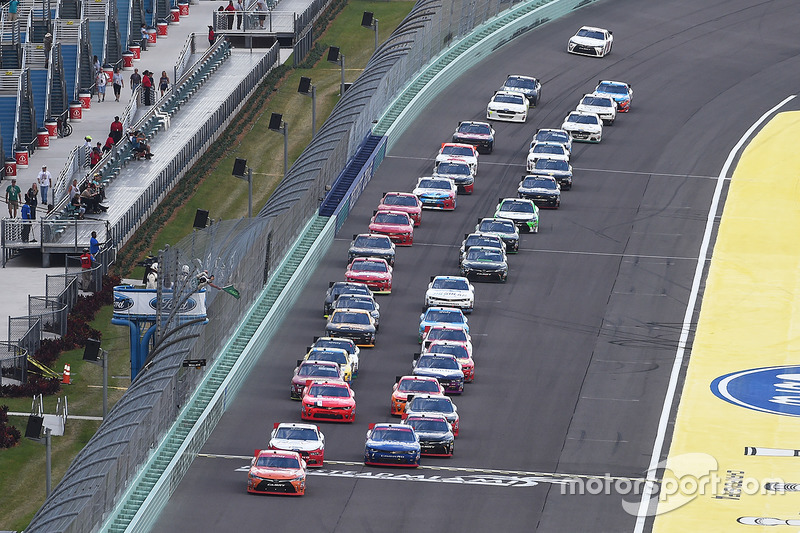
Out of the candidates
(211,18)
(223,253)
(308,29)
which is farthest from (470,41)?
(223,253)

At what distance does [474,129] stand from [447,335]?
2242 centimetres

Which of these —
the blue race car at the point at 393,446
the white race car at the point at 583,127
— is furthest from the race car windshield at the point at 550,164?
the blue race car at the point at 393,446

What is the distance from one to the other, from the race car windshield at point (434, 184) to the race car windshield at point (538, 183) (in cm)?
305

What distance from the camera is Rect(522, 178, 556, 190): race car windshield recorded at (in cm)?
7606

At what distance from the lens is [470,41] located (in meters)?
95.5

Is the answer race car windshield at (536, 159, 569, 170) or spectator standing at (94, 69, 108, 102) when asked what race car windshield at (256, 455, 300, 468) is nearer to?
race car windshield at (536, 159, 569, 170)

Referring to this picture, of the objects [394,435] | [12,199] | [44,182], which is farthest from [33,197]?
[394,435]

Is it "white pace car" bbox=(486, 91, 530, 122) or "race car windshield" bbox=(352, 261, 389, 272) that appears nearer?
"race car windshield" bbox=(352, 261, 389, 272)

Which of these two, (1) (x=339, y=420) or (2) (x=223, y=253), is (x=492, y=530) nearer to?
(1) (x=339, y=420)

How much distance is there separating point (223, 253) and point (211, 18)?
144 ft

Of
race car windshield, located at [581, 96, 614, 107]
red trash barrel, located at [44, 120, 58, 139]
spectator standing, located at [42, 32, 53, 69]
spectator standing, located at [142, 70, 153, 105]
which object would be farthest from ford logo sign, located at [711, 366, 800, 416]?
spectator standing, located at [42, 32, 53, 69]

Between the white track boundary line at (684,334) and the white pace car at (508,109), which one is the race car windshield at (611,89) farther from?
the white track boundary line at (684,334)

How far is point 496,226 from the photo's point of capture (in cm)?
7094

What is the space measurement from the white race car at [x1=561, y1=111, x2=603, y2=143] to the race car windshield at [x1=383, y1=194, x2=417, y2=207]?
12663mm
